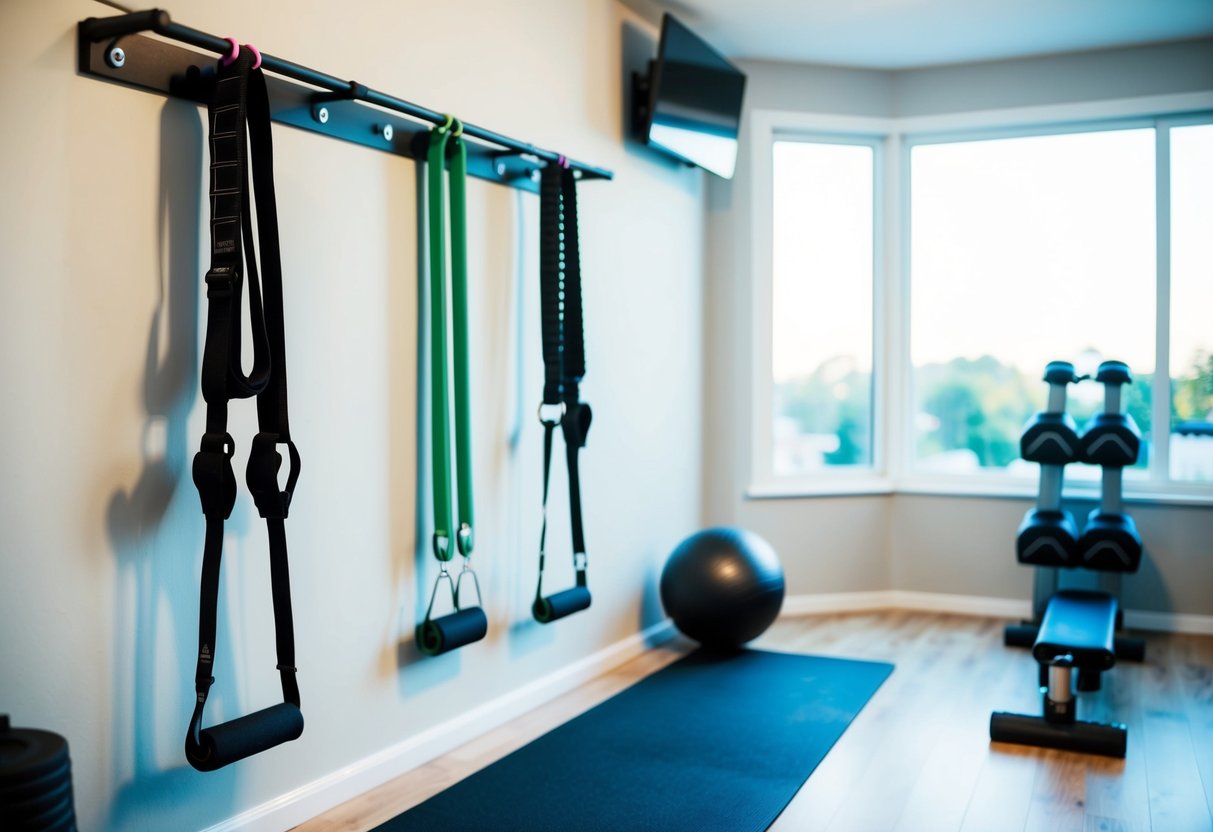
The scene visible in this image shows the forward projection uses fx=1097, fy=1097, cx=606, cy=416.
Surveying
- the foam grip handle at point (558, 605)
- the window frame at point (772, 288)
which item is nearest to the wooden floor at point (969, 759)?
the foam grip handle at point (558, 605)

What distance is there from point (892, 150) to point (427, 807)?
343cm

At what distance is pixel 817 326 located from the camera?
15.4 ft

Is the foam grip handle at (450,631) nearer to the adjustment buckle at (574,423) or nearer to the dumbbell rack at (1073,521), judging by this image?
the adjustment buckle at (574,423)

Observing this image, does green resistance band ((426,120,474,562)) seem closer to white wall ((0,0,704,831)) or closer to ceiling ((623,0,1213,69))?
Result: white wall ((0,0,704,831))

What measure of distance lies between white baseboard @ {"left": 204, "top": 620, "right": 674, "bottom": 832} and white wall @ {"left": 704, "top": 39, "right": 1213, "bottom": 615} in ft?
3.63

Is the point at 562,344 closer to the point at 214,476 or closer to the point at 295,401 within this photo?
the point at 295,401

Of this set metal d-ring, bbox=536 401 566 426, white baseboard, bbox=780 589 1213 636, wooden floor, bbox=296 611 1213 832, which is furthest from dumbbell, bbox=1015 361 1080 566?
metal d-ring, bbox=536 401 566 426

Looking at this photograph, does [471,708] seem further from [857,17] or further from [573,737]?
[857,17]

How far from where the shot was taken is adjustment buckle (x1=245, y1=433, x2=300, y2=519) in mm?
2016

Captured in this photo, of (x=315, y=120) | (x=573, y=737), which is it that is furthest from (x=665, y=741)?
(x=315, y=120)

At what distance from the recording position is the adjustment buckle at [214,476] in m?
1.93

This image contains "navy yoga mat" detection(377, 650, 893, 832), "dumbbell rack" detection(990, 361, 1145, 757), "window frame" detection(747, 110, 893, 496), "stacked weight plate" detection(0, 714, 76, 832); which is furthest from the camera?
"window frame" detection(747, 110, 893, 496)

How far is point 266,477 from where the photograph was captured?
202 centimetres

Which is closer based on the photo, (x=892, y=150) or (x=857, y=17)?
(x=857, y=17)
